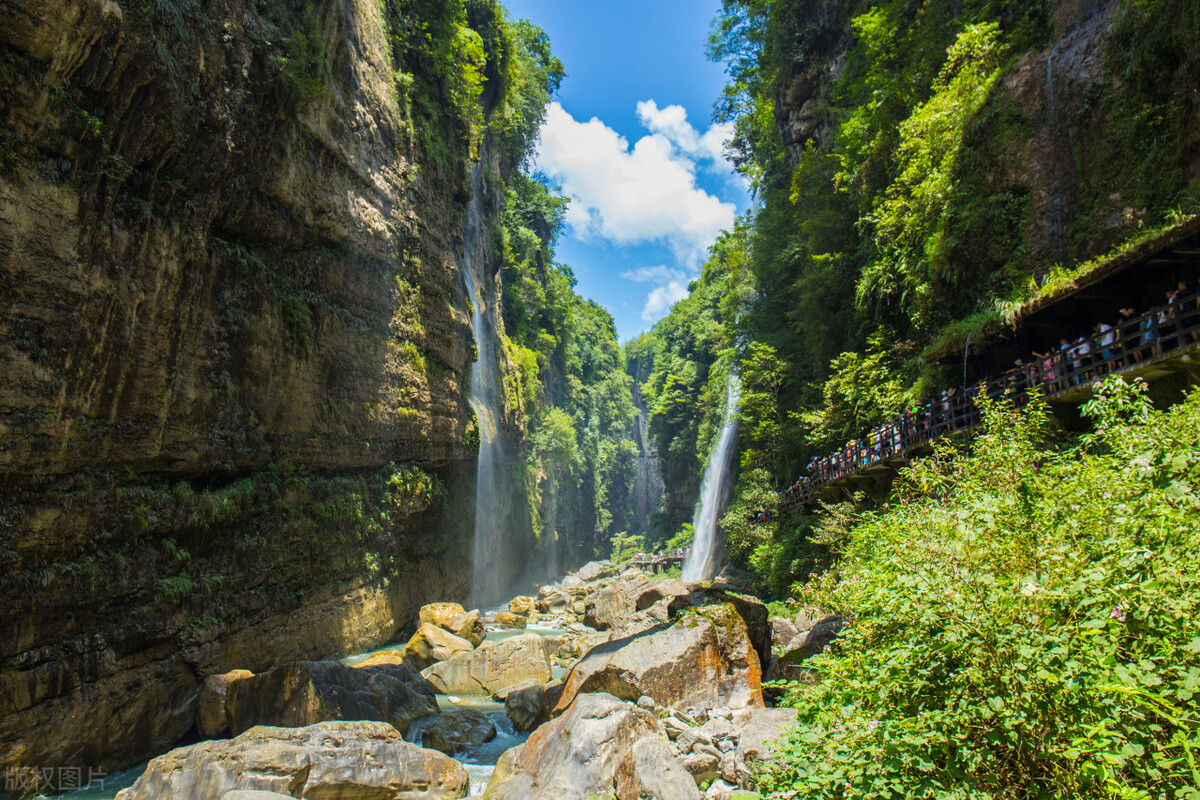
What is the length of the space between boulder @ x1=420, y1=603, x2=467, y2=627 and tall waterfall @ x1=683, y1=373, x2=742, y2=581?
48.4ft

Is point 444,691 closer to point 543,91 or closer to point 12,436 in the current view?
point 12,436

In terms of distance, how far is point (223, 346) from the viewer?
36.5 ft

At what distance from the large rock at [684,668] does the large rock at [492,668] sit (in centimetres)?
402

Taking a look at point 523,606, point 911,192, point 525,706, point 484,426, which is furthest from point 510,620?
point 911,192

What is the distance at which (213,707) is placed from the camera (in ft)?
31.4

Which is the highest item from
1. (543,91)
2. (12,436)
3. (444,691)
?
(543,91)

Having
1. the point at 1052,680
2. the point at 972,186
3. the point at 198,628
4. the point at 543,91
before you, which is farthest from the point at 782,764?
the point at 543,91

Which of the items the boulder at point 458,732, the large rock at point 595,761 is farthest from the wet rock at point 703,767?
the boulder at point 458,732

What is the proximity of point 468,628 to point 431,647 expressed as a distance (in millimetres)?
A: 2004

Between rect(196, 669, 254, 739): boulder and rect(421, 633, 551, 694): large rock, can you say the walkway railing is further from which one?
rect(196, 669, 254, 739): boulder

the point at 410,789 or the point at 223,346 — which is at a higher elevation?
the point at 223,346

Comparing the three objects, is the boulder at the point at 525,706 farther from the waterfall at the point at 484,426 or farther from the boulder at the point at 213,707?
the waterfall at the point at 484,426

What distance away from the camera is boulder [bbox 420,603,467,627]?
16922mm

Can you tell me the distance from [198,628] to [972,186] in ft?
58.5
